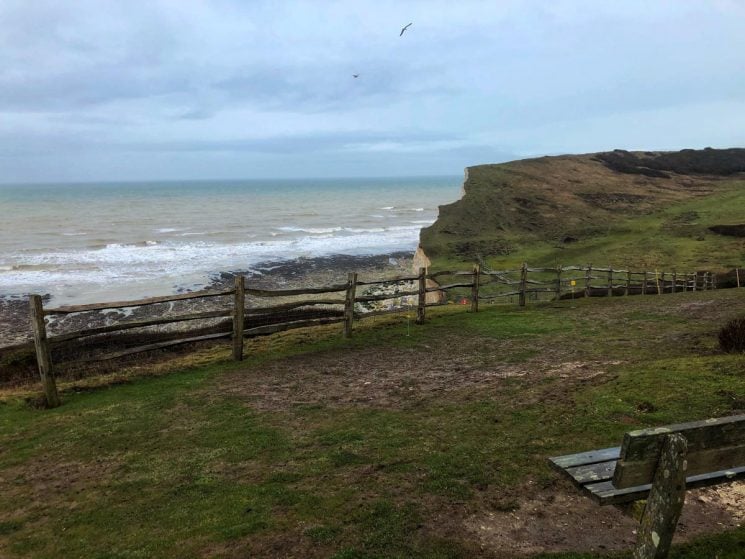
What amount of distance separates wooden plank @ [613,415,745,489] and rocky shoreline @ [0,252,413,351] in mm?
18251

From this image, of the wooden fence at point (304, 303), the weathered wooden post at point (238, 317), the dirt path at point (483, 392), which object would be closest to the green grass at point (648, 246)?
the wooden fence at point (304, 303)

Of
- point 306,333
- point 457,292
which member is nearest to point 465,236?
point 457,292

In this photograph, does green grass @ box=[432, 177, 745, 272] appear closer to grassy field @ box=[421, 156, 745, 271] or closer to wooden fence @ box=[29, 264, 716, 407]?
grassy field @ box=[421, 156, 745, 271]

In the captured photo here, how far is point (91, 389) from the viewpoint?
31.0 ft

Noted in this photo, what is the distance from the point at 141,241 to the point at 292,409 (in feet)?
142

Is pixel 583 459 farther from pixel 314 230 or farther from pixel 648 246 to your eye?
pixel 314 230

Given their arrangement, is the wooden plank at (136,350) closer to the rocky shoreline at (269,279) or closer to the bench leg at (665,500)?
the bench leg at (665,500)

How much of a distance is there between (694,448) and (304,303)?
9.79 metres

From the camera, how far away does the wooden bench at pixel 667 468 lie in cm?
288

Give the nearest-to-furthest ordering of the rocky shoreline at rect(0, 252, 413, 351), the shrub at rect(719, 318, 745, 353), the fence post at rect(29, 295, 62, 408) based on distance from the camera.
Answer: the fence post at rect(29, 295, 62, 408), the shrub at rect(719, 318, 745, 353), the rocky shoreline at rect(0, 252, 413, 351)

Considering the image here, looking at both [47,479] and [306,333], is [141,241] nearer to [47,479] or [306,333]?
[306,333]

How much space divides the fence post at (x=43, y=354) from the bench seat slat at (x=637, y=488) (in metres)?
8.26

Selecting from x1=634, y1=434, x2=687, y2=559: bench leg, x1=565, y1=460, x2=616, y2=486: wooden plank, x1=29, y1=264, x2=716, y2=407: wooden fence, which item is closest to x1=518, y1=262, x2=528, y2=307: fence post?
x1=29, y1=264, x2=716, y2=407: wooden fence

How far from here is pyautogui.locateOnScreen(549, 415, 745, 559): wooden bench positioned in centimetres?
288
